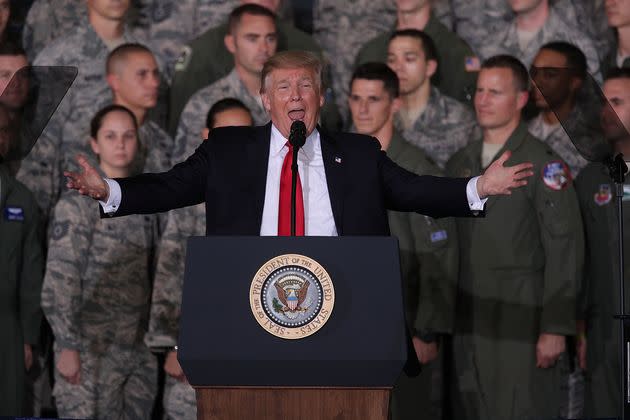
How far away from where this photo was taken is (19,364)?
534 cm

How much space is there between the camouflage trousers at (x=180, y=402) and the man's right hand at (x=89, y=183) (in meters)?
2.61

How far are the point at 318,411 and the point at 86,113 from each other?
11.3 feet

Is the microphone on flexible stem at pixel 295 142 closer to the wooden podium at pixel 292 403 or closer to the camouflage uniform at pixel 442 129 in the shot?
the wooden podium at pixel 292 403

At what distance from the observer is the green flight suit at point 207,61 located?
5602 mm

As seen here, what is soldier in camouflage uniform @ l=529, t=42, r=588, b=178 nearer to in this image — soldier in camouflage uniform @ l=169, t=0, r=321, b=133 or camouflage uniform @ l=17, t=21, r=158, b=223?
soldier in camouflage uniform @ l=169, t=0, r=321, b=133

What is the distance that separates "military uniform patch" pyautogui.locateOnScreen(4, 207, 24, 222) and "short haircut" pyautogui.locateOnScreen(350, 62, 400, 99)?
74.8 inches

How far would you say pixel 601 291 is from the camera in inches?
210

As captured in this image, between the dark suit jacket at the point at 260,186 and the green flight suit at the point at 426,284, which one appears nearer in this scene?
the dark suit jacket at the point at 260,186

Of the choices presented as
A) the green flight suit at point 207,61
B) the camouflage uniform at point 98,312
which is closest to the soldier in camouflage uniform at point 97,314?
the camouflage uniform at point 98,312

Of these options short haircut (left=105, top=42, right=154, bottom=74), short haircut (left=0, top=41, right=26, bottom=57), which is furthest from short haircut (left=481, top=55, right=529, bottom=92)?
short haircut (left=0, top=41, right=26, bottom=57)

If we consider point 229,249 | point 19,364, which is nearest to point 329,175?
point 229,249

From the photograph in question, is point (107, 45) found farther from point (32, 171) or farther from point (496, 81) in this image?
point (496, 81)

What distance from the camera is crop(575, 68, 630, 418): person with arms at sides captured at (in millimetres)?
5301

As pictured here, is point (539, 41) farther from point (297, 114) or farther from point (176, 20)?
point (297, 114)
